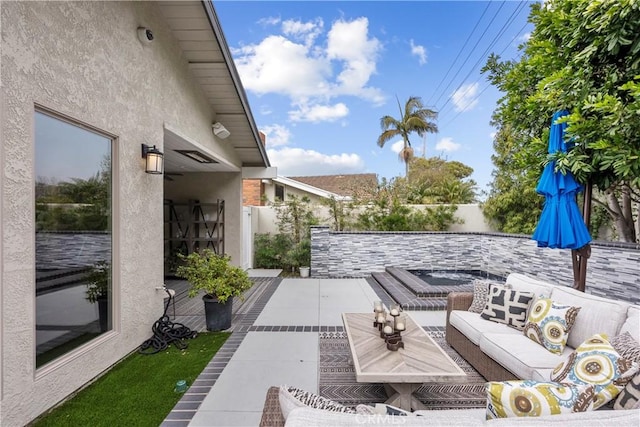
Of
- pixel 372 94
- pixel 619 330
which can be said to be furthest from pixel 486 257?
pixel 372 94

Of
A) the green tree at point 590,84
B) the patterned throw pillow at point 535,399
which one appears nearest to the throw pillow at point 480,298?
the green tree at point 590,84

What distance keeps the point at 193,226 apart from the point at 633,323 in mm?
9248

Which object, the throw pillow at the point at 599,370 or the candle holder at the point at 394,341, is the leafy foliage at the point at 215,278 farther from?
the throw pillow at the point at 599,370

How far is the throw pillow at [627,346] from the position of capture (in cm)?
216

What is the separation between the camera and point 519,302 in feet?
12.3

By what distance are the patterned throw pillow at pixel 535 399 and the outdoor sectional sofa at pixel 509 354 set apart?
0.56 ft

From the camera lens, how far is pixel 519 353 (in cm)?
300

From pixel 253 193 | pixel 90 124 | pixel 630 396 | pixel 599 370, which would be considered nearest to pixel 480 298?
pixel 599 370

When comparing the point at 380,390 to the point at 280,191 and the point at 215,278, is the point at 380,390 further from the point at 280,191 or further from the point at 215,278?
the point at 280,191

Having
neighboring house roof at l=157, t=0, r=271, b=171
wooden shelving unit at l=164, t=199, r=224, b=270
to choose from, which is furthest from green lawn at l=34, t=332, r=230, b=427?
wooden shelving unit at l=164, t=199, r=224, b=270

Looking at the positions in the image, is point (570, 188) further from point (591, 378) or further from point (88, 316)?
point (88, 316)

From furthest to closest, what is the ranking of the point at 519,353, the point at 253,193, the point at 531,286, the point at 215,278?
the point at 253,193 < the point at 215,278 < the point at 531,286 < the point at 519,353

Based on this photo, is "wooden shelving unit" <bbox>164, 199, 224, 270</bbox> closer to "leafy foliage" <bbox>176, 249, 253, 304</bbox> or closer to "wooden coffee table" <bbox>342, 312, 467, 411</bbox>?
"leafy foliage" <bbox>176, 249, 253, 304</bbox>

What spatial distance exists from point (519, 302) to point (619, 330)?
0.98 metres
